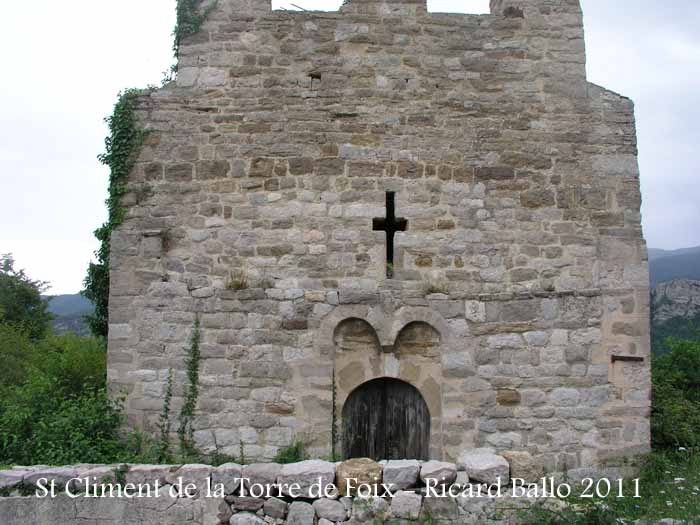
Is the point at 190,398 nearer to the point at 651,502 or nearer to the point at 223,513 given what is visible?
the point at 223,513

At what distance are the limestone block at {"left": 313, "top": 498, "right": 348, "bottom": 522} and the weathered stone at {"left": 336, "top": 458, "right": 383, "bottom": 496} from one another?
11cm

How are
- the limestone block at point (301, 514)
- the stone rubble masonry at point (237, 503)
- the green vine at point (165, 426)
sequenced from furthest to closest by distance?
the green vine at point (165, 426), the limestone block at point (301, 514), the stone rubble masonry at point (237, 503)

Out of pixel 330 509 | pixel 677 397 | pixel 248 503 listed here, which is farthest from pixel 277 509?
pixel 677 397

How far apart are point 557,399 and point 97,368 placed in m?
6.05

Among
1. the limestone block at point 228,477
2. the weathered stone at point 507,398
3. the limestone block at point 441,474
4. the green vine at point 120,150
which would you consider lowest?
the limestone block at point 228,477

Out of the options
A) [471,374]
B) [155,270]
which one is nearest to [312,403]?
[471,374]

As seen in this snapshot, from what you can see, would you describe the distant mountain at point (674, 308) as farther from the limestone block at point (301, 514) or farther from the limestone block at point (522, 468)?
the limestone block at point (301, 514)

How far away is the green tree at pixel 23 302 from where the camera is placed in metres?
22.3

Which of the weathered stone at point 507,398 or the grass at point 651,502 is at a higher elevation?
the weathered stone at point 507,398

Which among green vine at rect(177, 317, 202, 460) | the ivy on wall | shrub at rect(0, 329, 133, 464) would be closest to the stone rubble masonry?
shrub at rect(0, 329, 133, 464)

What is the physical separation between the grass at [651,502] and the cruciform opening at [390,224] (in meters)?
3.34

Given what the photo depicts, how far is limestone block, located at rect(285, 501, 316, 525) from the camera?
17.6ft

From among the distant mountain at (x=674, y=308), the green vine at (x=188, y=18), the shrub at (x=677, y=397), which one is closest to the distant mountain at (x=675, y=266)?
the distant mountain at (x=674, y=308)

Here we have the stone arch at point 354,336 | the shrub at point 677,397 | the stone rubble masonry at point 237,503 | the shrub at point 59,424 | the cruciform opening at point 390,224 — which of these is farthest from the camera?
the shrub at point 677,397
